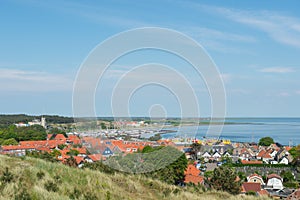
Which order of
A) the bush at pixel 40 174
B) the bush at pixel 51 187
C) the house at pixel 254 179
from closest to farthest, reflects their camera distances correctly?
the bush at pixel 51 187 < the bush at pixel 40 174 < the house at pixel 254 179

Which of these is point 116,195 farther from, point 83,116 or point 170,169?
point 170,169

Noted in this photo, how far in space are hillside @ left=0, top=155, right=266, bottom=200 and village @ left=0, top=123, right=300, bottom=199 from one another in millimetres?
6713

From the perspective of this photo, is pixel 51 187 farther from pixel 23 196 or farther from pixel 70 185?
pixel 23 196

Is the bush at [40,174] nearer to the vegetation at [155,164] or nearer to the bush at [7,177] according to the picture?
the bush at [7,177]

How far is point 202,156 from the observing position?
51344 mm

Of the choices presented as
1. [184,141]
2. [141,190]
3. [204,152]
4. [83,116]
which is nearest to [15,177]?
[141,190]

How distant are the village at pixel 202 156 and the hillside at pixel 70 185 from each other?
22.0ft

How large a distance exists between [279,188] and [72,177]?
23961mm

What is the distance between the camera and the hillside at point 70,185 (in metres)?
5.57

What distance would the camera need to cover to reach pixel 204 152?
52.9m

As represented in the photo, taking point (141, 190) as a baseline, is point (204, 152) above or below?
below

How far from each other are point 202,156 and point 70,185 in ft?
151

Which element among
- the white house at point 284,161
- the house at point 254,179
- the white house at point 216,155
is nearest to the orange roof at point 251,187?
the house at point 254,179

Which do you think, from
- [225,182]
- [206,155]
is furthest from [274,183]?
[206,155]
